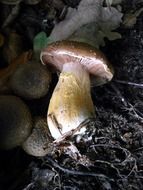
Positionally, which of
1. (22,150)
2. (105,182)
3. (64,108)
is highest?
(64,108)

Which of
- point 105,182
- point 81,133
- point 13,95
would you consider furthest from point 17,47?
point 105,182

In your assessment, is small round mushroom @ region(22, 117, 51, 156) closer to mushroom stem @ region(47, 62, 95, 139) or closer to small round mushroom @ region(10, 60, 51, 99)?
mushroom stem @ region(47, 62, 95, 139)

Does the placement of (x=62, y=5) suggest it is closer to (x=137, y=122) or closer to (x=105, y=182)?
(x=137, y=122)

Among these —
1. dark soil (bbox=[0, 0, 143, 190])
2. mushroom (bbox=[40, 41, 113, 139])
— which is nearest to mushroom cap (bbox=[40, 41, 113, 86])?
mushroom (bbox=[40, 41, 113, 139])

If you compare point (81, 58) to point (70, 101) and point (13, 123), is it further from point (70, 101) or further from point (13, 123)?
point (13, 123)

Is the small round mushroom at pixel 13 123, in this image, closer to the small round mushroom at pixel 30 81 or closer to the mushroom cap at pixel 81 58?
the small round mushroom at pixel 30 81

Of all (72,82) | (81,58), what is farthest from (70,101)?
(81,58)
